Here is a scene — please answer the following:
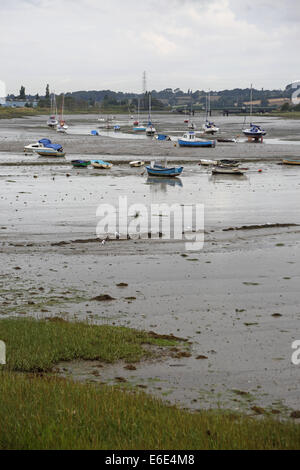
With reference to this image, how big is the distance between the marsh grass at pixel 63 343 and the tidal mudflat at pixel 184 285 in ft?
1.47

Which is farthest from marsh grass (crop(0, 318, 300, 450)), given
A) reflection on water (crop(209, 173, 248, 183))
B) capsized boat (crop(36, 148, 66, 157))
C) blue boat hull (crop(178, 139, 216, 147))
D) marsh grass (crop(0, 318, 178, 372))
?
blue boat hull (crop(178, 139, 216, 147))

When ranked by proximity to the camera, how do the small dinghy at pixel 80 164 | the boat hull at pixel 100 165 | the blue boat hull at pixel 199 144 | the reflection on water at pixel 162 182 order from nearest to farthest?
1. the reflection on water at pixel 162 182
2. the boat hull at pixel 100 165
3. the small dinghy at pixel 80 164
4. the blue boat hull at pixel 199 144

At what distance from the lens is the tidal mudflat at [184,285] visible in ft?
38.7

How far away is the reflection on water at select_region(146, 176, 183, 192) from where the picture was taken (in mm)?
45812

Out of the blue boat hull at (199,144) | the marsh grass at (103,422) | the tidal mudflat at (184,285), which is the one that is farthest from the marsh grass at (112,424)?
the blue boat hull at (199,144)

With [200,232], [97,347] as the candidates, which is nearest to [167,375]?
[97,347]

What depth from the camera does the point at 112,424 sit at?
27.4 ft

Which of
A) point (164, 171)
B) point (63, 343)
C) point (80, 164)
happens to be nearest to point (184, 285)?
point (63, 343)

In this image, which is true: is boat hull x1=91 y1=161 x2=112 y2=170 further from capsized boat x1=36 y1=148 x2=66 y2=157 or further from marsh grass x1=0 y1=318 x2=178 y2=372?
marsh grass x1=0 y1=318 x2=178 y2=372

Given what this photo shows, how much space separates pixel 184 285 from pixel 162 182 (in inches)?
1215

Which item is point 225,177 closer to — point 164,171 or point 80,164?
point 164,171

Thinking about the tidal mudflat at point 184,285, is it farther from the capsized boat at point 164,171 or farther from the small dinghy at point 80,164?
the small dinghy at point 80,164
